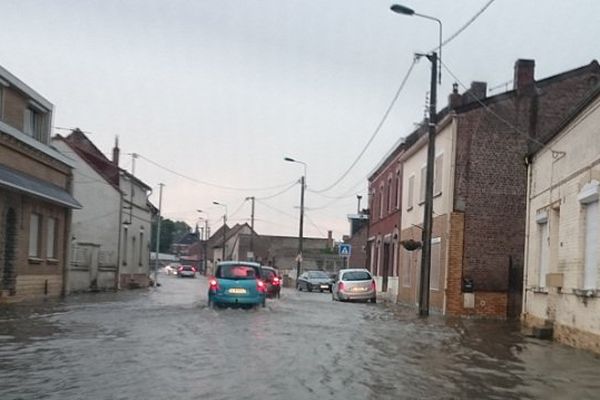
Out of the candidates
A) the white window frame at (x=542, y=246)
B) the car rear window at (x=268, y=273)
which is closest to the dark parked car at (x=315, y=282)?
the car rear window at (x=268, y=273)

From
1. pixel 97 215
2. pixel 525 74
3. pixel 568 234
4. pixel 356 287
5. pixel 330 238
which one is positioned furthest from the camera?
pixel 330 238

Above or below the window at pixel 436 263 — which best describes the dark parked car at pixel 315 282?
below

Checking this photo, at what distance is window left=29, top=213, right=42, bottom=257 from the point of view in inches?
1057

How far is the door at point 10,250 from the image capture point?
2447cm

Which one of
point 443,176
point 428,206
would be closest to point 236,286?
point 428,206

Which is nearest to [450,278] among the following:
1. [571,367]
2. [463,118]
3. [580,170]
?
[463,118]

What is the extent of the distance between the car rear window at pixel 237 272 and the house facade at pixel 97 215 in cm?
1626

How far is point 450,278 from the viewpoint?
25344 mm

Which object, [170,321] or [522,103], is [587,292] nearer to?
[170,321]

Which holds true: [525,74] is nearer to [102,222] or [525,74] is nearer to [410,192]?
[410,192]

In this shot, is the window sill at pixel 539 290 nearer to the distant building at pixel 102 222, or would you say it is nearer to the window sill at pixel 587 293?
the window sill at pixel 587 293

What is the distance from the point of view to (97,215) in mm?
42000

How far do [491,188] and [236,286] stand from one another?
31.2ft

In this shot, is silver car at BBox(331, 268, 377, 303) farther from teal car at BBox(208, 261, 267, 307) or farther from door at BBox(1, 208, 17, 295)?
door at BBox(1, 208, 17, 295)
